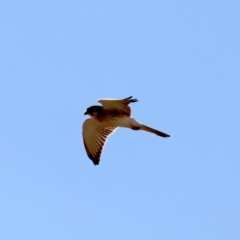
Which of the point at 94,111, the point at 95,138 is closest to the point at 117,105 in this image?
the point at 94,111

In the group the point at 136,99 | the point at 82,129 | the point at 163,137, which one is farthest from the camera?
the point at 82,129

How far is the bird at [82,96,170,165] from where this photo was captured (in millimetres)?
15938

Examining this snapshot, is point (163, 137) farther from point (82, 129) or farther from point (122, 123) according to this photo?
point (82, 129)

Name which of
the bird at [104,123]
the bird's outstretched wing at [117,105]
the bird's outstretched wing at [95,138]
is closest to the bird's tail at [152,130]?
the bird at [104,123]

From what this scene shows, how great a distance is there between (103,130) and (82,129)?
0.42 meters

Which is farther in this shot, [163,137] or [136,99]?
[163,137]

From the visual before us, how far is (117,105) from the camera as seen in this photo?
15898 millimetres

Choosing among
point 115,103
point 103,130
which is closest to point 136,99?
point 115,103

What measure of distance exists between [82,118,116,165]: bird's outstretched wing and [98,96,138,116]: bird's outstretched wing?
104cm

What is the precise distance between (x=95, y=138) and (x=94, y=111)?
34.6 inches

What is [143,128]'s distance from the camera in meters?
16.4

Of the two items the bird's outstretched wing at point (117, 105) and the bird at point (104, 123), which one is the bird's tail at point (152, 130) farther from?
the bird's outstretched wing at point (117, 105)

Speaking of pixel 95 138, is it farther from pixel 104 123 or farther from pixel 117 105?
pixel 117 105

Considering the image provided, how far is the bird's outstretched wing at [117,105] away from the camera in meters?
15.7
